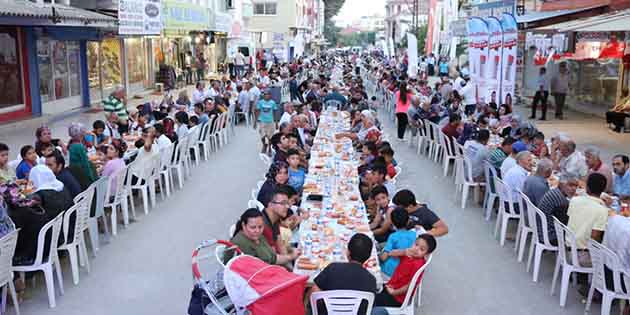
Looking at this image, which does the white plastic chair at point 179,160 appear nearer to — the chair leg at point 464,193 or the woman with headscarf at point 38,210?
the woman with headscarf at point 38,210

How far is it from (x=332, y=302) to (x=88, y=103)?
68.8ft

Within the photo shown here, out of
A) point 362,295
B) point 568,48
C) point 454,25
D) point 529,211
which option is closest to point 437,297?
point 529,211

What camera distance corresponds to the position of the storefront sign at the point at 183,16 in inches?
1019

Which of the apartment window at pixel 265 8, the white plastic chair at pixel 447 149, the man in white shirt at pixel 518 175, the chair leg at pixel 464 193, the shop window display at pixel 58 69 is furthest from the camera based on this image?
the apartment window at pixel 265 8

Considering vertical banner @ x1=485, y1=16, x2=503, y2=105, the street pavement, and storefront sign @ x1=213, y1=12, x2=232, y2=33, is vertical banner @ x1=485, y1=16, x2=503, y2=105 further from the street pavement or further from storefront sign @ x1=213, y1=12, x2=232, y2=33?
storefront sign @ x1=213, y1=12, x2=232, y2=33

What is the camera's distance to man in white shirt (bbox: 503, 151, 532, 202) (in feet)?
27.7

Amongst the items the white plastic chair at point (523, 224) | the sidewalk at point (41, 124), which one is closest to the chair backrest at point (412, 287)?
the white plastic chair at point (523, 224)

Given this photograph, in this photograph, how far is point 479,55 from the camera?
53.7 ft

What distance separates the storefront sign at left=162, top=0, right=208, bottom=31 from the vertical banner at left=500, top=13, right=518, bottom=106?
1461 cm

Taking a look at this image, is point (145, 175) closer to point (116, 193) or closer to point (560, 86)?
point (116, 193)

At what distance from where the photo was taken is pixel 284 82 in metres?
28.9

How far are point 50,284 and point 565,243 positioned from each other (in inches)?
204

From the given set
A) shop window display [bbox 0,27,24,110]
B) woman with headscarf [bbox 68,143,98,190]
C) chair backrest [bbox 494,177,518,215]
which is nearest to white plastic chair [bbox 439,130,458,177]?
chair backrest [bbox 494,177,518,215]

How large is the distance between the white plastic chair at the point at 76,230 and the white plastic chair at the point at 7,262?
2.73 feet
